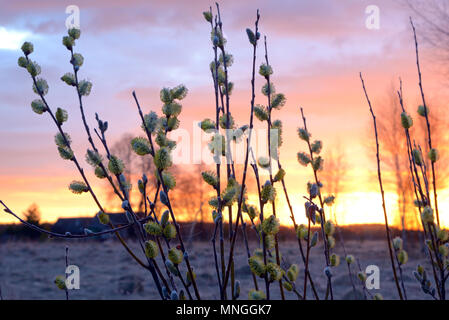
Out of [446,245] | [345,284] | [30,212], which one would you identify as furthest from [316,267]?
[30,212]

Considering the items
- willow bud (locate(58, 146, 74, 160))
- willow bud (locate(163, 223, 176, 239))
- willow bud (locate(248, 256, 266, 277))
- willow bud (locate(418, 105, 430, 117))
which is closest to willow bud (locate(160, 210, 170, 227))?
willow bud (locate(163, 223, 176, 239))

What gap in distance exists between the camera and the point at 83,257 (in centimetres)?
1520

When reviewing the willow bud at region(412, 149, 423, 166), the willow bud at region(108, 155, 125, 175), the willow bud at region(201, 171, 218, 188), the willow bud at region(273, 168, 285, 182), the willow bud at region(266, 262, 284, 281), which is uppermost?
the willow bud at region(412, 149, 423, 166)

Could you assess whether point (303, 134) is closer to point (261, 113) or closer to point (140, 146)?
point (261, 113)

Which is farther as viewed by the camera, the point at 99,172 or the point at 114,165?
the point at 99,172

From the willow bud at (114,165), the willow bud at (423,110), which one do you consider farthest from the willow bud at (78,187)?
the willow bud at (423,110)

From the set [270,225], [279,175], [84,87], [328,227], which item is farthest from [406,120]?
[84,87]

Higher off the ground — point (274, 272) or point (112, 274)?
point (112, 274)

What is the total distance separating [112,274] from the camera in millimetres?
11984

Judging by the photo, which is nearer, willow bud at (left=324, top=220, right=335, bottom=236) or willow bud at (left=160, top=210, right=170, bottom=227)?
willow bud at (left=160, top=210, right=170, bottom=227)

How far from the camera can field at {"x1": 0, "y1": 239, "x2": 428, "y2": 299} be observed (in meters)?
9.16

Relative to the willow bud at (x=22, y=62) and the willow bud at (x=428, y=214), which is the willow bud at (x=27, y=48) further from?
the willow bud at (x=428, y=214)

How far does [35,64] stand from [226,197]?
939 mm

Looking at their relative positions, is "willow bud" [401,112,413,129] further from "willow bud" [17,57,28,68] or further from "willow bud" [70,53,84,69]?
"willow bud" [17,57,28,68]
